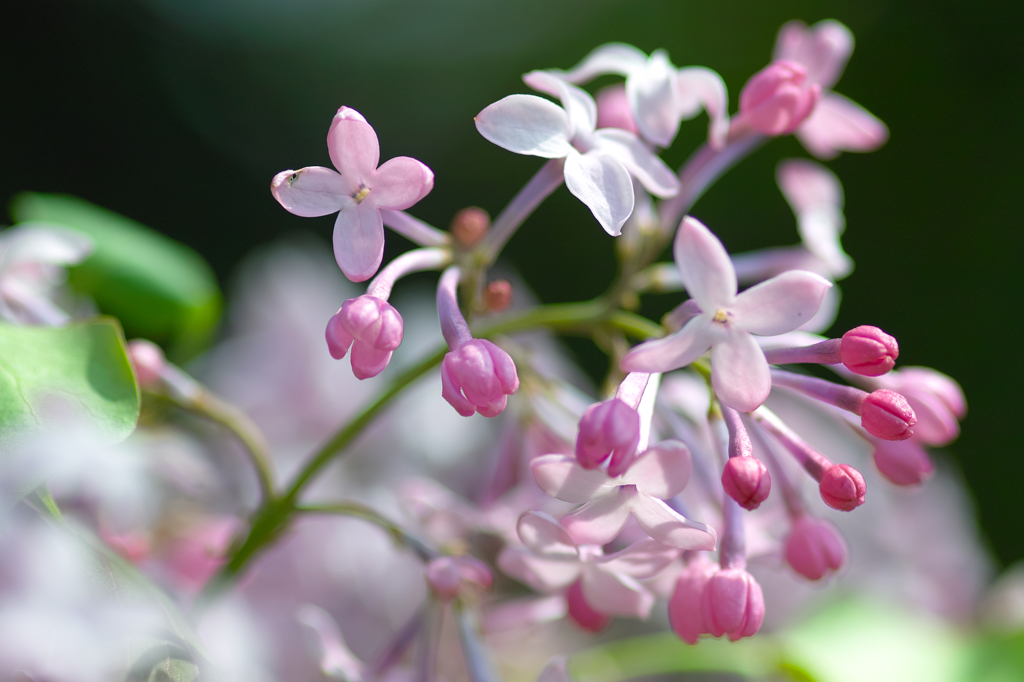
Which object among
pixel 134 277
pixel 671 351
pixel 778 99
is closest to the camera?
pixel 671 351

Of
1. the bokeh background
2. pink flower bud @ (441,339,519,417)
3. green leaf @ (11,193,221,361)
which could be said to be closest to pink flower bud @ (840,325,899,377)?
pink flower bud @ (441,339,519,417)


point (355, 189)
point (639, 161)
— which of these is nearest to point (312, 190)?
point (355, 189)

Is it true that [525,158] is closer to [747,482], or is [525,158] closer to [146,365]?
[146,365]

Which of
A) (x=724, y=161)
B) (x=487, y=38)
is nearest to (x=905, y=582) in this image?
(x=724, y=161)

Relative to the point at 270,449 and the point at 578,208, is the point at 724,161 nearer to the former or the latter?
the point at 270,449

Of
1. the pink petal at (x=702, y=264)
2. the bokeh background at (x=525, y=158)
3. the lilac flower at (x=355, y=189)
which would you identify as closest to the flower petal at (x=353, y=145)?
the lilac flower at (x=355, y=189)

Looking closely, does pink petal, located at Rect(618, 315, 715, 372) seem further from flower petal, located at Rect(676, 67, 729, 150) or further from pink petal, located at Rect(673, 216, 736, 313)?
flower petal, located at Rect(676, 67, 729, 150)
